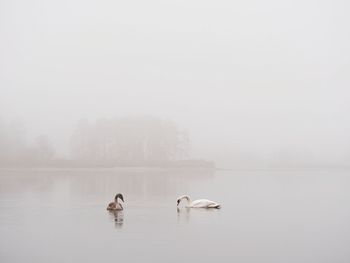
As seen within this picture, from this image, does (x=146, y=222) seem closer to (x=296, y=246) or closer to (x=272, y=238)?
(x=272, y=238)

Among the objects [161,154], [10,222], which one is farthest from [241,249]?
[161,154]

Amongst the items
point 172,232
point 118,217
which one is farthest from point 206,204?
point 172,232

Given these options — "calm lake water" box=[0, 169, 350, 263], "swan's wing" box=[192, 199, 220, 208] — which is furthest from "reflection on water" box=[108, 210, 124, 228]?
"swan's wing" box=[192, 199, 220, 208]

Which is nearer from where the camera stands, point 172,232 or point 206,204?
point 172,232

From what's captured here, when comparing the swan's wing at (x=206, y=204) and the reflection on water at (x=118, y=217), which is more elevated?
the swan's wing at (x=206, y=204)

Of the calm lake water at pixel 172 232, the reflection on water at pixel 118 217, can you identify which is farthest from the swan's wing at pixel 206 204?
the reflection on water at pixel 118 217

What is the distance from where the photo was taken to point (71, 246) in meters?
14.1

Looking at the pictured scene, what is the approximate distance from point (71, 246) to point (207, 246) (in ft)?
11.3

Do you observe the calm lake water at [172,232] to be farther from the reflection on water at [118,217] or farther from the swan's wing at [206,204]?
the swan's wing at [206,204]

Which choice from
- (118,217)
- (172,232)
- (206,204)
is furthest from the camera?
(206,204)

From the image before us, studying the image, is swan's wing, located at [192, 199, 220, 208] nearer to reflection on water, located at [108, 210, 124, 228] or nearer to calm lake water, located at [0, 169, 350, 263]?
calm lake water, located at [0, 169, 350, 263]

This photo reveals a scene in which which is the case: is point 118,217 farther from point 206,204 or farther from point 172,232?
point 206,204

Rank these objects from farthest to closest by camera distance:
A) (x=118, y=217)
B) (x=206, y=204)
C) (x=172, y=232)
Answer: (x=206, y=204) → (x=118, y=217) → (x=172, y=232)

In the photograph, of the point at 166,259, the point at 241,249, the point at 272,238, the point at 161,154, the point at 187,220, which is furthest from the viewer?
the point at 161,154
